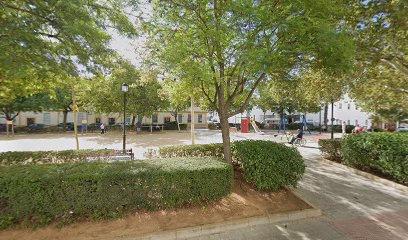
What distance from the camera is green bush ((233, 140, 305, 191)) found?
17.6 ft

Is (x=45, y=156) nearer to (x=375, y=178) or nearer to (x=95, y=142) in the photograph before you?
(x=95, y=142)

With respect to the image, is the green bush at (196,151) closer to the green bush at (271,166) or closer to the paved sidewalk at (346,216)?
the green bush at (271,166)

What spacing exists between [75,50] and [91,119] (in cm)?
3612

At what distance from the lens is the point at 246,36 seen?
16.9ft

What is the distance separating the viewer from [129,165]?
480 cm

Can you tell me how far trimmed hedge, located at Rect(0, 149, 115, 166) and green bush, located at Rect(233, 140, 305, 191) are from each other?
5.72 m

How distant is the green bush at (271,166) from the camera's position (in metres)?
5.36

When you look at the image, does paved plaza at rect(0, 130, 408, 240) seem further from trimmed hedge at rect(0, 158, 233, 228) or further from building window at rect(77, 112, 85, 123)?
building window at rect(77, 112, 85, 123)

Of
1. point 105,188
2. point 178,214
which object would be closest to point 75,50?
point 105,188

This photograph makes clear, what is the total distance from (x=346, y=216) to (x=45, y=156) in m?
10.0

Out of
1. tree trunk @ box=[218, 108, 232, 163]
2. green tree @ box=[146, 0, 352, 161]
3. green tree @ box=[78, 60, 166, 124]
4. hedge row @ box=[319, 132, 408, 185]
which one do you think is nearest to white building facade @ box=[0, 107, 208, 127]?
green tree @ box=[78, 60, 166, 124]

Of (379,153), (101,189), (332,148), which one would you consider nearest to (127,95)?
(332,148)

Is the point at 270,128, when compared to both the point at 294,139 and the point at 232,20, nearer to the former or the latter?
the point at 294,139

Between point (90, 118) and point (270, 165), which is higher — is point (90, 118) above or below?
above
